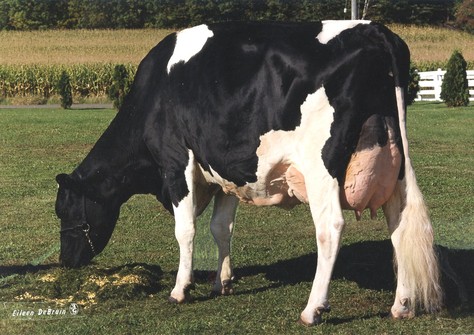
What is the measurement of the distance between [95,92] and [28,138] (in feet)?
87.5

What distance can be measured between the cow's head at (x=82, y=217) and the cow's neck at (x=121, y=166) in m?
0.09

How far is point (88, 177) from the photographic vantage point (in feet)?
29.1

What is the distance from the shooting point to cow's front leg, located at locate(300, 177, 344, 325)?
24.0 ft

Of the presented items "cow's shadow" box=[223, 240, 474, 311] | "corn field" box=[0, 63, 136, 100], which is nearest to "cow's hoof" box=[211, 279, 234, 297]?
"cow's shadow" box=[223, 240, 474, 311]

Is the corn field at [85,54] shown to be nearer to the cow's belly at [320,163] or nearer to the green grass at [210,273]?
the green grass at [210,273]

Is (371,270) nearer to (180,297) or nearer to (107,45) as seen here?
(180,297)

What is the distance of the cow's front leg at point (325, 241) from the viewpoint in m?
7.30

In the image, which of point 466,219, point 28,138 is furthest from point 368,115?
point 28,138

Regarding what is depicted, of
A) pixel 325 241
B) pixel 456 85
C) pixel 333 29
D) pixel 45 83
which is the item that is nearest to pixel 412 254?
pixel 325 241

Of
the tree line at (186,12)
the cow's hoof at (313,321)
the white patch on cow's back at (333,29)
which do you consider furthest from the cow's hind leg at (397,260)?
the tree line at (186,12)

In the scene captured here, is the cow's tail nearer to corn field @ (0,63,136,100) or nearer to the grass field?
corn field @ (0,63,136,100)

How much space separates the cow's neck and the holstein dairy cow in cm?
1

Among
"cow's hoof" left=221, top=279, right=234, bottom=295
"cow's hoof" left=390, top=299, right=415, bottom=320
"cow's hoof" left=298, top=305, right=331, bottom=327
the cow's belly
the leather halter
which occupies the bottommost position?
"cow's hoof" left=221, top=279, right=234, bottom=295

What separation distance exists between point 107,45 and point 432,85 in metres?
26.4
